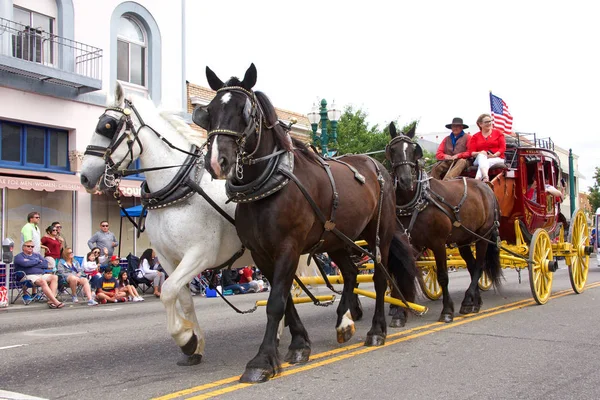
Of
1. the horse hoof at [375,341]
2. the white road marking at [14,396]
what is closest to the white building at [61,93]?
the horse hoof at [375,341]

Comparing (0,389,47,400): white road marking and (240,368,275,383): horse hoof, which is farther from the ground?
(240,368,275,383): horse hoof

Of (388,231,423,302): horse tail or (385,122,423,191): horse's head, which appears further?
(388,231,423,302): horse tail

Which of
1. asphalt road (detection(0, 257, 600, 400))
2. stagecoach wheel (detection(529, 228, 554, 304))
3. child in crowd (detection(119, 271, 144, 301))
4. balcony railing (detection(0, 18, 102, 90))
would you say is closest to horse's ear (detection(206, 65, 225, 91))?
asphalt road (detection(0, 257, 600, 400))

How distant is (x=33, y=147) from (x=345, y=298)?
14.2 metres

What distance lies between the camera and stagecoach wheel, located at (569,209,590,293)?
37.9 ft

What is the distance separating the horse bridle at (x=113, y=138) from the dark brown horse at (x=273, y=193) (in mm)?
1116

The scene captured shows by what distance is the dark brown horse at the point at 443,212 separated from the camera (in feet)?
26.1

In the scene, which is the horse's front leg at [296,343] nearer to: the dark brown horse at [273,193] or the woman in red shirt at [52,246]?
the dark brown horse at [273,193]

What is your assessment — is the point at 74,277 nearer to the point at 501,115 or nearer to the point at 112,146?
the point at 112,146

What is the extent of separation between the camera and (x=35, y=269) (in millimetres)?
13109

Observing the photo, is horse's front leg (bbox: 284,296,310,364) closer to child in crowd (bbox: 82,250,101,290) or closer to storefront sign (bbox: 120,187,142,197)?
child in crowd (bbox: 82,250,101,290)

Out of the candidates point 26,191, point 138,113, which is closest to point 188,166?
point 138,113

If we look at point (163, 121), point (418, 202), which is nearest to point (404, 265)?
point (418, 202)

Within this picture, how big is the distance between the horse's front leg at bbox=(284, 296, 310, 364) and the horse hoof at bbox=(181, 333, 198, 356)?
883 mm
